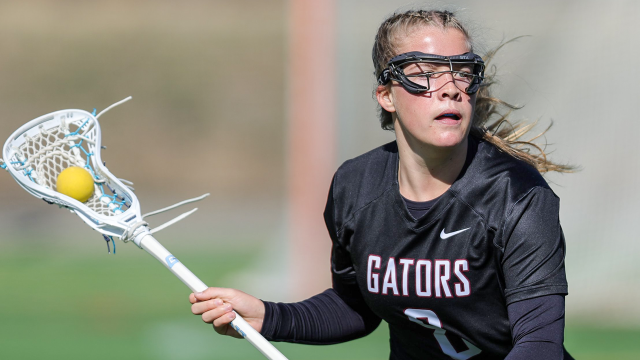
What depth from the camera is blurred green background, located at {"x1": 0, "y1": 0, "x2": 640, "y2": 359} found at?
5.24 metres

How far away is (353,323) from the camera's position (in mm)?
2752

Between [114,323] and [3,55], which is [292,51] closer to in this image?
[114,323]

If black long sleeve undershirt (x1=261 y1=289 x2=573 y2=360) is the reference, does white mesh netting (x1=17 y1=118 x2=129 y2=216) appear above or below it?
above

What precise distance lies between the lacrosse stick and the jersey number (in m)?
0.49

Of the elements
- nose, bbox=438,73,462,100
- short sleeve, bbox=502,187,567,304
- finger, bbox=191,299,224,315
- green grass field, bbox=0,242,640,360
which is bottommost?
green grass field, bbox=0,242,640,360

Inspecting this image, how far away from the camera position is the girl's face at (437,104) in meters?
2.22

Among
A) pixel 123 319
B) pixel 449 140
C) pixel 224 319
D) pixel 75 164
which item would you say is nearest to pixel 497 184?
pixel 449 140

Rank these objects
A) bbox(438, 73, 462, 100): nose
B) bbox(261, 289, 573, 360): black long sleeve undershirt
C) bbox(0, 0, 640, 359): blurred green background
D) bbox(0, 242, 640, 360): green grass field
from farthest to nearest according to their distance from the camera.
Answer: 1. bbox(0, 0, 640, 359): blurred green background
2. bbox(0, 242, 640, 360): green grass field
3. bbox(438, 73, 462, 100): nose
4. bbox(261, 289, 573, 360): black long sleeve undershirt

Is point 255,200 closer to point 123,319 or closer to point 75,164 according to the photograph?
point 123,319

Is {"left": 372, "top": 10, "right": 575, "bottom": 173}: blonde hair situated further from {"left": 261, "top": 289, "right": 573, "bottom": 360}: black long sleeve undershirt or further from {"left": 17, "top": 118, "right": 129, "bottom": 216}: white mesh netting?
{"left": 17, "top": 118, "right": 129, "bottom": 216}: white mesh netting

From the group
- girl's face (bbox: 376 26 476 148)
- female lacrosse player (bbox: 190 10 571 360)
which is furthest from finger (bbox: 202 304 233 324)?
girl's face (bbox: 376 26 476 148)

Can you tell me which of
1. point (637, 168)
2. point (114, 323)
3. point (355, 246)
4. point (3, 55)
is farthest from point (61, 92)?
point (355, 246)

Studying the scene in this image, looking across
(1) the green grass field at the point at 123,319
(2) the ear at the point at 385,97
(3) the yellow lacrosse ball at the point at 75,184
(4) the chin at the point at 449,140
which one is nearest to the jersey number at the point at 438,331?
(4) the chin at the point at 449,140

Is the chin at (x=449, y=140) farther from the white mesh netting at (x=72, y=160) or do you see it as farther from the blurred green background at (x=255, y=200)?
the white mesh netting at (x=72, y=160)
